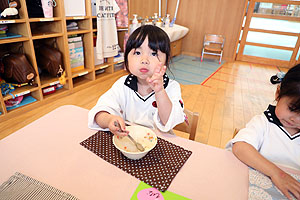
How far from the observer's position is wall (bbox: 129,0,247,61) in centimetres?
434

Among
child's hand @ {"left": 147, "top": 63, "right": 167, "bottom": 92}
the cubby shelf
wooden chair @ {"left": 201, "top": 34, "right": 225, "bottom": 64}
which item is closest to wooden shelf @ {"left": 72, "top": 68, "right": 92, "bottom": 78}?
the cubby shelf

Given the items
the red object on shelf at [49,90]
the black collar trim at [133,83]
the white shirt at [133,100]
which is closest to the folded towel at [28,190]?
the white shirt at [133,100]

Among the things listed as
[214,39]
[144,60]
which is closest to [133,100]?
[144,60]

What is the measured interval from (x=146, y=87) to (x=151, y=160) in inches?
15.0

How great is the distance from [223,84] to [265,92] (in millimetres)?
624

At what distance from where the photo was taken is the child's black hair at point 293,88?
2.12ft

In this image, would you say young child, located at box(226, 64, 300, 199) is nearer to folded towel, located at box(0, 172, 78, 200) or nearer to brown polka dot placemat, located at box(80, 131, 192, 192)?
brown polka dot placemat, located at box(80, 131, 192, 192)

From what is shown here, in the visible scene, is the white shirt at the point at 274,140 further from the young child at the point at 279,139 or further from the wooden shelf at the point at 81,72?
the wooden shelf at the point at 81,72

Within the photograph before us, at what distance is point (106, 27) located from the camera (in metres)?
2.63

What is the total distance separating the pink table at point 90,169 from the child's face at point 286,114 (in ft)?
0.72

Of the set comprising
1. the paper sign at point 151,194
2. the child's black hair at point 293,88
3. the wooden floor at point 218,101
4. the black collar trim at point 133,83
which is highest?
the child's black hair at point 293,88

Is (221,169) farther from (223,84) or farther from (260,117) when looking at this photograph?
(223,84)

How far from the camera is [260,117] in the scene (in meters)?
0.80

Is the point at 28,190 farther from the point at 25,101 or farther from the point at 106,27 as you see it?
the point at 106,27
